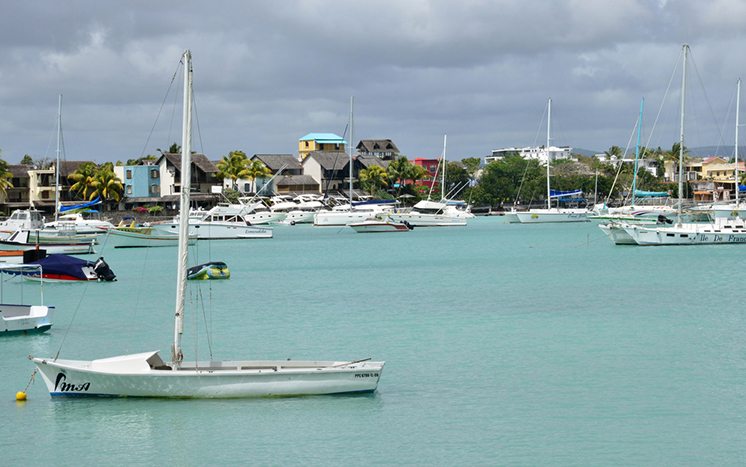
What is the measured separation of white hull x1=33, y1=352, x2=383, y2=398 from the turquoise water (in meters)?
0.35

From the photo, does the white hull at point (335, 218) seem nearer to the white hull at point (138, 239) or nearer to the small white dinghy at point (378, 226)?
the small white dinghy at point (378, 226)

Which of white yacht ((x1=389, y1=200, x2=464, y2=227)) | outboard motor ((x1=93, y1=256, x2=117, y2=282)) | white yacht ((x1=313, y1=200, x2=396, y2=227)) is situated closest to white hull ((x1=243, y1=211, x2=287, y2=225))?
white yacht ((x1=313, y1=200, x2=396, y2=227))

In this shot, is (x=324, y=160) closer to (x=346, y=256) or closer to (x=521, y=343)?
(x=346, y=256)

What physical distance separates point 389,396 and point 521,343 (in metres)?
9.90

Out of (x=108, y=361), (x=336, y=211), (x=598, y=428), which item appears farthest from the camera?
(x=336, y=211)

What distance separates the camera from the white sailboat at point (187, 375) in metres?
27.3

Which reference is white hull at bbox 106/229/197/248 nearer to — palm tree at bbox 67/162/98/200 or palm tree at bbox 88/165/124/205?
palm tree at bbox 67/162/98/200

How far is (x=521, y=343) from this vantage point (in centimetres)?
3775

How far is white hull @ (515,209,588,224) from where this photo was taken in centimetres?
14688

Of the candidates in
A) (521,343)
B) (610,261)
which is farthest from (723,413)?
(610,261)

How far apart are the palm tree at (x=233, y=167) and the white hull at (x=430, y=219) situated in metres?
32.4

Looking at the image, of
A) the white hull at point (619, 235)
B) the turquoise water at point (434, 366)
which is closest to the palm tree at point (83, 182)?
the white hull at point (619, 235)

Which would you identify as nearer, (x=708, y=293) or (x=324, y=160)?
(x=708, y=293)

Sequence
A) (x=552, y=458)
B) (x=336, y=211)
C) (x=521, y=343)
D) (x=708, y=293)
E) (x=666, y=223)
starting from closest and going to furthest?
1. (x=552, y=458)
2. (x=521, y=343)
3. (x=708, y=293)
4. (x=666, y=223)
5. (x=336, y=211)
